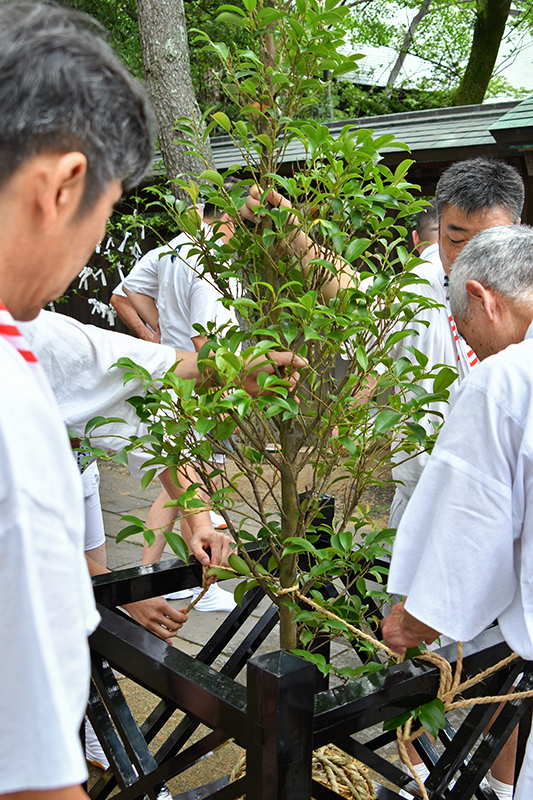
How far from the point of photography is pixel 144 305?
13.9 ft

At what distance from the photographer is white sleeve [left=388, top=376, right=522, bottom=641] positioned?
1.17 m

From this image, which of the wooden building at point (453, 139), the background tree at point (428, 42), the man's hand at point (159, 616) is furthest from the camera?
the background tree at point (428, 42)

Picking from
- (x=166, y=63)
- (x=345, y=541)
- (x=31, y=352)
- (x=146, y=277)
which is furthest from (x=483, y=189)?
(x=166, y=63)

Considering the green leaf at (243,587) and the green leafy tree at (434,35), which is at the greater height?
the green leafy tree at (434,35)

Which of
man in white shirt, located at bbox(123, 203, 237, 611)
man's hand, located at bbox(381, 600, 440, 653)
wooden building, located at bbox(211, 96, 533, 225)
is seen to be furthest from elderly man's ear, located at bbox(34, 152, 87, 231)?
wooden building, located at bbox(211, 96, 533, 225)

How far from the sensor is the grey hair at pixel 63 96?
679 millimetres

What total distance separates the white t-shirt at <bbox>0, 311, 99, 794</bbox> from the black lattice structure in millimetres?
493

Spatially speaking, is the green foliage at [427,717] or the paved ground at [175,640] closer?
the green foliage at [427,717]

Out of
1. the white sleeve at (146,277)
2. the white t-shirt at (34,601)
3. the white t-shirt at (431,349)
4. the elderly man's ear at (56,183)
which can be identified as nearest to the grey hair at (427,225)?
the white sleeve at (146,277)

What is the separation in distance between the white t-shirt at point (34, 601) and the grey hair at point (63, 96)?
0.22 m

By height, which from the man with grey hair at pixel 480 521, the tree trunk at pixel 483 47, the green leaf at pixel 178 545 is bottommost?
the green leaf at pixel 178 545

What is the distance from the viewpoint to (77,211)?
72 centimetres

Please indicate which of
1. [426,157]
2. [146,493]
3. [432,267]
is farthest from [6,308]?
[426,157]

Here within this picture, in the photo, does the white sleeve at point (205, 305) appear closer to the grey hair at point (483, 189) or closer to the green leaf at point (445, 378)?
the grey hair at point (483, 189)
